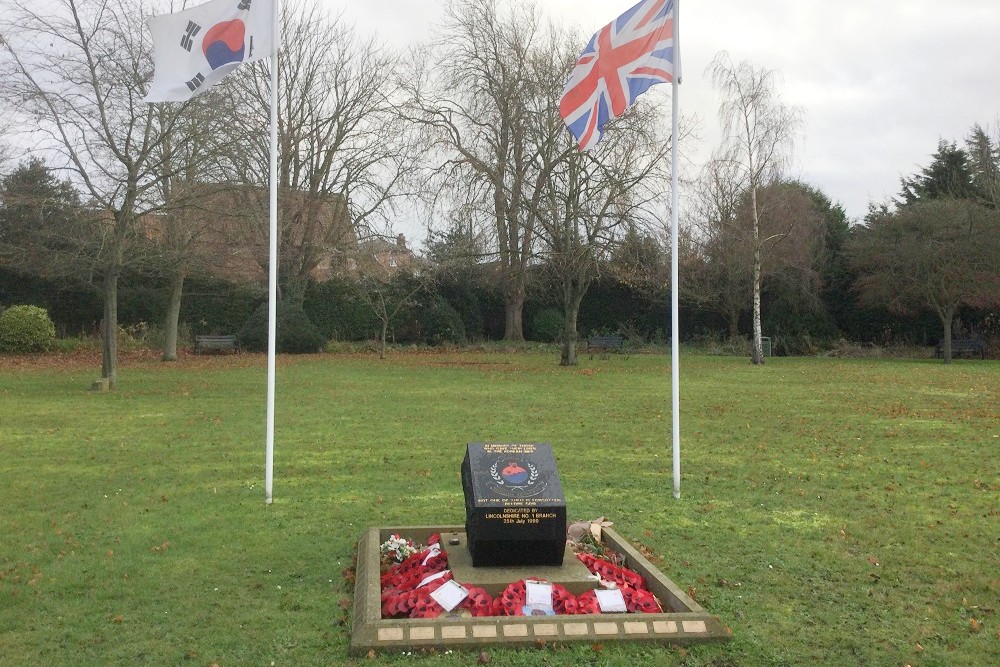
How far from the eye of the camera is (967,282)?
98.3 ft

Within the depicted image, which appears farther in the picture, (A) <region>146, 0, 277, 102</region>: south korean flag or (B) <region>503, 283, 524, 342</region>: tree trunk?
(B) <region>503, 283, 524, 342</region>: tree trunk

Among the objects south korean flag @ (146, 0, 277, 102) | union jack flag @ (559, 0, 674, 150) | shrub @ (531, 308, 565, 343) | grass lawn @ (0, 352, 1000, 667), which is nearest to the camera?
grass lawn @ (0, 352, 1000, 667)

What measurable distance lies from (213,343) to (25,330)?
6102 millimetres

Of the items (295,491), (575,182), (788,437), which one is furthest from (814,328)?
(295,491)

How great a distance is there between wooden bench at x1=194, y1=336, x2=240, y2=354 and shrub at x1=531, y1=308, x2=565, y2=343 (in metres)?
13.1

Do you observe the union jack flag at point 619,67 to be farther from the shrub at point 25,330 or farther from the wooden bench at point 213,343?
the shrub at point 25,330

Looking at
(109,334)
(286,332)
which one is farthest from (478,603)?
(286,332)

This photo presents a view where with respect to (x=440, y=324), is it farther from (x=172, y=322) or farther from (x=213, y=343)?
(x=172, y=322)

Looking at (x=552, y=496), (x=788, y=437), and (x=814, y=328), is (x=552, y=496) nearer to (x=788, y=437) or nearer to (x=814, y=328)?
(x=788, y=437)

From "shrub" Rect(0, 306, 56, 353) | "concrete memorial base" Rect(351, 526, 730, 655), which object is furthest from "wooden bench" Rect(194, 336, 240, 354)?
"concrete memorial base" Rect(351, 526, 730, 655)

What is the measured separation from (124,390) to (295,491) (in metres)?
11.3

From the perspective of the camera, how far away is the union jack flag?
329 inches

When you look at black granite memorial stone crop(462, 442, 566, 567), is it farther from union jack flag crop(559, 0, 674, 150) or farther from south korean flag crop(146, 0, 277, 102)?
south korean flag crop(146, 0, 277, 102)

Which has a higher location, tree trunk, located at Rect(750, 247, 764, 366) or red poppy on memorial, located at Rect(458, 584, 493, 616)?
tree trunk, located at Rect(750, 247, 764, 366)
